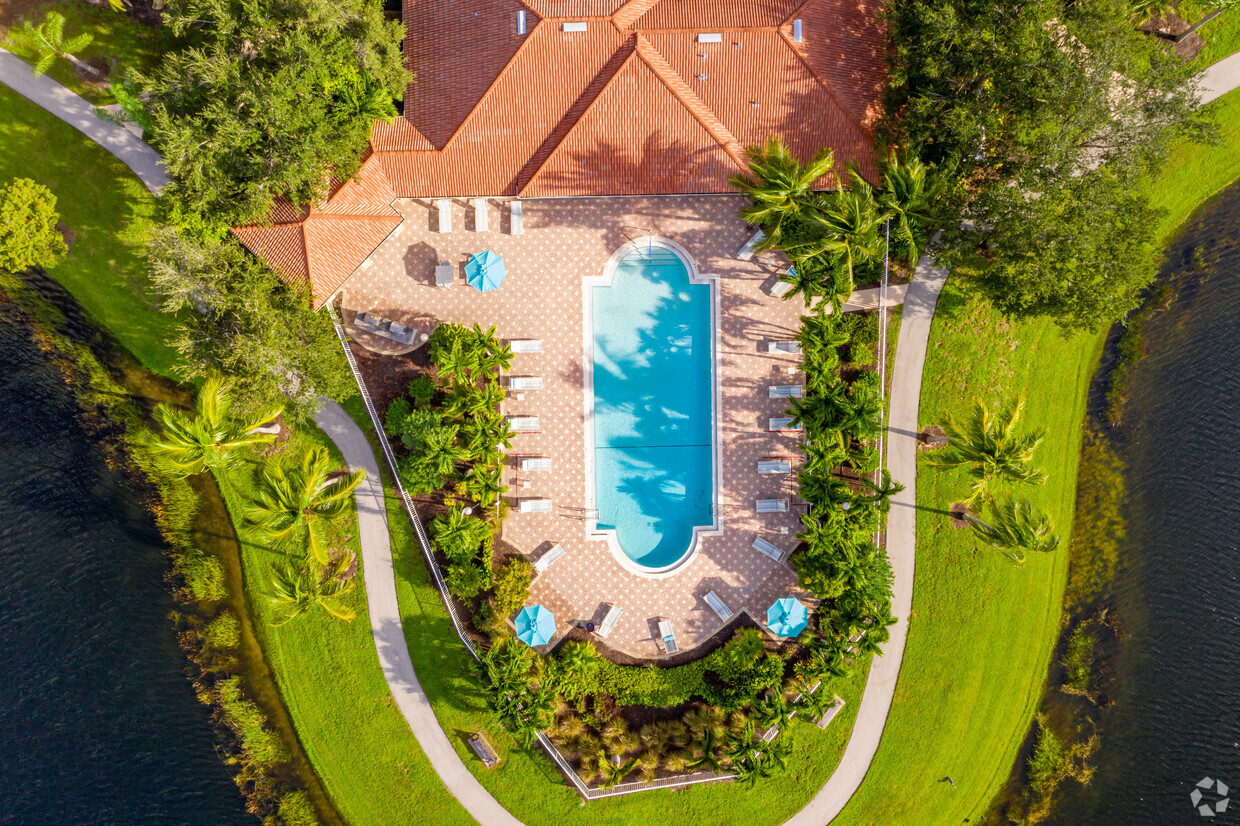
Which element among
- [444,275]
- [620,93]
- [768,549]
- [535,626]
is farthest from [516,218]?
[768,549]

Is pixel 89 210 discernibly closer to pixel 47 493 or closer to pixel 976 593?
pixel 47 493

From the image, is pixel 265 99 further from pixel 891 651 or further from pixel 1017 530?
pixel 891 651

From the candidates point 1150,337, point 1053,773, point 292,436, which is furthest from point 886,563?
point 292,436

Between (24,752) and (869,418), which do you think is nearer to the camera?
(869,418)

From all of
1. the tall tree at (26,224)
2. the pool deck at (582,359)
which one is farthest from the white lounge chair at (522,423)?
the tall tree at (26,224)

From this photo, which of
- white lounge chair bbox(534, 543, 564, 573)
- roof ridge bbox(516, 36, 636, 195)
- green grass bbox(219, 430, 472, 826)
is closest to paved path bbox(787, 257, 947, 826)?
white lounge chair bbox(534, 543, 564, 573)

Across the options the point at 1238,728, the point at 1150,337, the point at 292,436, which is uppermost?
the point at 1150,337

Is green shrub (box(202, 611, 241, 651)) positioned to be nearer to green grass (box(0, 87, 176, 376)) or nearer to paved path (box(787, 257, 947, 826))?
green grass (box(0, 87, 176, 376))

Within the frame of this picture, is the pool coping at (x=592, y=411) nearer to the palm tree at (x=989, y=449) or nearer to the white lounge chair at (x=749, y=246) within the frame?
the white lounge chair at (x=749, y=246)
